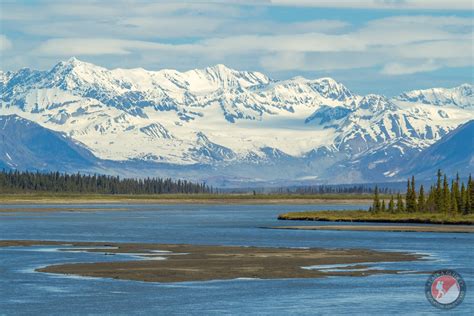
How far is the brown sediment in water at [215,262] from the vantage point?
85312 millimetres

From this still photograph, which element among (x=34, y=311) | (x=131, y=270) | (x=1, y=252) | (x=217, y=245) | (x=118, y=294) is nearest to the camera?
(x=34, y=311)

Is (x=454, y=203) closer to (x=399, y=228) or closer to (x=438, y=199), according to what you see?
(x=438, y=199)

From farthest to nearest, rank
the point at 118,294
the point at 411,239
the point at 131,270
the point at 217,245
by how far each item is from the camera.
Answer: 1. the point at 411,239
2. the point at 217,245
3. the point at 131,270
4. the point at 118,294

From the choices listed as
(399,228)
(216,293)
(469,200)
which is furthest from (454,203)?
(216,293)

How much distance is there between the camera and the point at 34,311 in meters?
68.7

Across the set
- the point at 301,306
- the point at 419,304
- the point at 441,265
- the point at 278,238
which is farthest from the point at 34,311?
the point at 278,238

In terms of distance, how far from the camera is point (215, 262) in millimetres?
95000

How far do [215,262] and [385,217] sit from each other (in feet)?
272

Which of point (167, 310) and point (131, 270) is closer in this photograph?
point (167, 310)

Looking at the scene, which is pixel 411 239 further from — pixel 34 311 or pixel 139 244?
pixel 34 311

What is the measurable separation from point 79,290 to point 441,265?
29.2 m

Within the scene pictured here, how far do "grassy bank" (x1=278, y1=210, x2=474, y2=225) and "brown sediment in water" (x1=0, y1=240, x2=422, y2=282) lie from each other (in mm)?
57197

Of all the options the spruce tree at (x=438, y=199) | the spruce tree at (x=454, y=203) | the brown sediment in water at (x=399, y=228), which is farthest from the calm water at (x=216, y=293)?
the spruce tree at (x=438, y=199)

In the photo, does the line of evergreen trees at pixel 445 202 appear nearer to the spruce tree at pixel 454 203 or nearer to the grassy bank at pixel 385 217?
the spruce tree at pixel 454 203
